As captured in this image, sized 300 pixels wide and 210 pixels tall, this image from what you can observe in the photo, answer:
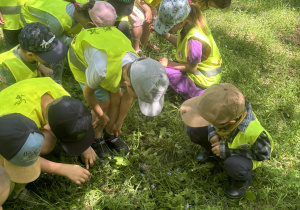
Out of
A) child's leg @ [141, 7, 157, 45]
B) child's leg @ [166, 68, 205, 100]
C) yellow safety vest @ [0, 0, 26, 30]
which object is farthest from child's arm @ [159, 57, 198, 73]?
yellow safety vest @ [0, 0, 26, 30]

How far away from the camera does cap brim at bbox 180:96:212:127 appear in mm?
2195

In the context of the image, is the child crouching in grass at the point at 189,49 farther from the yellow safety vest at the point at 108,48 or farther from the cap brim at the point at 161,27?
the yellow safety vest at the point at 108,48

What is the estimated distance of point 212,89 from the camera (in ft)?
6.75

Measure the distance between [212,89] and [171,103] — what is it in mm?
1260

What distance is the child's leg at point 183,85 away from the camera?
321 cm

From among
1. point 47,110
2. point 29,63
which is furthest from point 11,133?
point 29,63

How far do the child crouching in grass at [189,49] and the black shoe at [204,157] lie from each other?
0.81m

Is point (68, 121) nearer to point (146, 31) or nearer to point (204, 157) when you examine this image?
Answer: point (204, 157)

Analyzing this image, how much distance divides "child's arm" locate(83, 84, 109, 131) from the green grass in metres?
0.34

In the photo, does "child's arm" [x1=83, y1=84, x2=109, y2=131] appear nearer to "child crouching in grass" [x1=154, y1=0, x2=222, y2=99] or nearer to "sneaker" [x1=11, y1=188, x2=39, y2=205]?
"sneaker" [x1=11, y1=188, x2=39, y2=205]

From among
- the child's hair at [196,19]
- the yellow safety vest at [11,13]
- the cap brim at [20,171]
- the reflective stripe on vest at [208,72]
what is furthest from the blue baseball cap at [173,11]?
the cap brim at [20,171]

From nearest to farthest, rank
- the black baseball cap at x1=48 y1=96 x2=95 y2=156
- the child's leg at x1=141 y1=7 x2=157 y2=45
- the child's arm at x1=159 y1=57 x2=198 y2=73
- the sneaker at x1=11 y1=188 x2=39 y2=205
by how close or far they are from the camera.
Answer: the black baseball cap at x1=48 y1=96 x2=95 y2=156, the sneaker at x1=11 y1=188 x2=39 y2=205, the child's arm at x1=159 y1=57 x2=198 y2=73, the child's leg at x1=141 y1=7 x2=157 y2=45

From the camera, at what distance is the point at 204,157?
104 inches

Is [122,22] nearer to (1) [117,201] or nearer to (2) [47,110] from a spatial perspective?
(2) [47,110]
